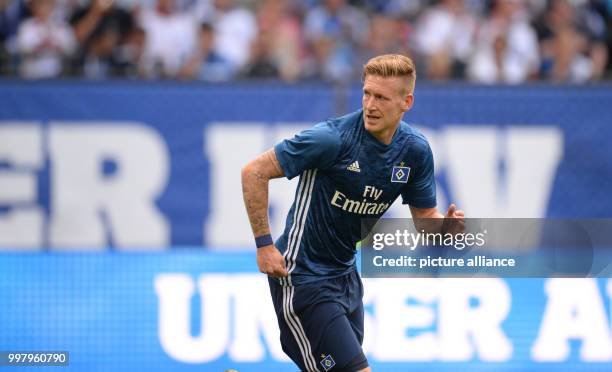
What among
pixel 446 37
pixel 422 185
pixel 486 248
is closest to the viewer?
pixel 422 185

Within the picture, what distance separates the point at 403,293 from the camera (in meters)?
7.99

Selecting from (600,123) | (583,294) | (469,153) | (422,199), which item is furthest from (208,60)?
(422,199)

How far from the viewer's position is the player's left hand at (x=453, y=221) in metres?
5.89

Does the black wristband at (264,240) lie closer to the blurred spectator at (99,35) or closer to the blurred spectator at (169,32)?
the blurred spectator at (99,35)

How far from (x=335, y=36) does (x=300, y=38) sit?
397mm

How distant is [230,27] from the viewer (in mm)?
12070

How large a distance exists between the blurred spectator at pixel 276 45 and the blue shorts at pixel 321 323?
17.7ft

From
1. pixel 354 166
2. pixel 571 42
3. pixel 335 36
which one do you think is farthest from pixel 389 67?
pixel 571 42

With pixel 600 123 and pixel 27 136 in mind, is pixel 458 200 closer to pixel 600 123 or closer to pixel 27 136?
pixel 600 123

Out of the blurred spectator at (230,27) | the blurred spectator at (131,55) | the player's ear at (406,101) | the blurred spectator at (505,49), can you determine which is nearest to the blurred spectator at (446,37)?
the blurred spectator at (505,49)

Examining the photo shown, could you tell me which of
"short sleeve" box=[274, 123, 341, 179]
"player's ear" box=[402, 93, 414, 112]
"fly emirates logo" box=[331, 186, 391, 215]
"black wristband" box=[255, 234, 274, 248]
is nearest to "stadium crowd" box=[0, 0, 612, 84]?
"player's ear" box=[402, 93, 414, 112]

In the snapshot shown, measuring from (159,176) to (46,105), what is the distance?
1.33m

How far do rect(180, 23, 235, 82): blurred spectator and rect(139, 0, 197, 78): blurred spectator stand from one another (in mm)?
145

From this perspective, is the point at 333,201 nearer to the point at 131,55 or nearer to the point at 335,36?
the point at 131,55
